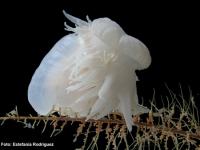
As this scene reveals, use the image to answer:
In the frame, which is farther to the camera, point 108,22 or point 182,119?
point 182,119

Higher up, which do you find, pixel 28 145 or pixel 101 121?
pixel 101 121

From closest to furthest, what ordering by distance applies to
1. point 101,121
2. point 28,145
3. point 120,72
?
point 120,72, point 101,121, point 28,145

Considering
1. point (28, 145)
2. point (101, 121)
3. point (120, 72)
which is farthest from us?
point (28, 145)

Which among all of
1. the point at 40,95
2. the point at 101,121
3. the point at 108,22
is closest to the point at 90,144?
the point at 101,121

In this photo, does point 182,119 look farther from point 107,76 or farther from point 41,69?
point 41,69

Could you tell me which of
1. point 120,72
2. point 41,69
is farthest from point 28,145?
point 120,72

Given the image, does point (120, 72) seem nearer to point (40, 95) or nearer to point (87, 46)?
point (87, 46)

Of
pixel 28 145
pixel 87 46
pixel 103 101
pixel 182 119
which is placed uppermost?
pixel 87 46
